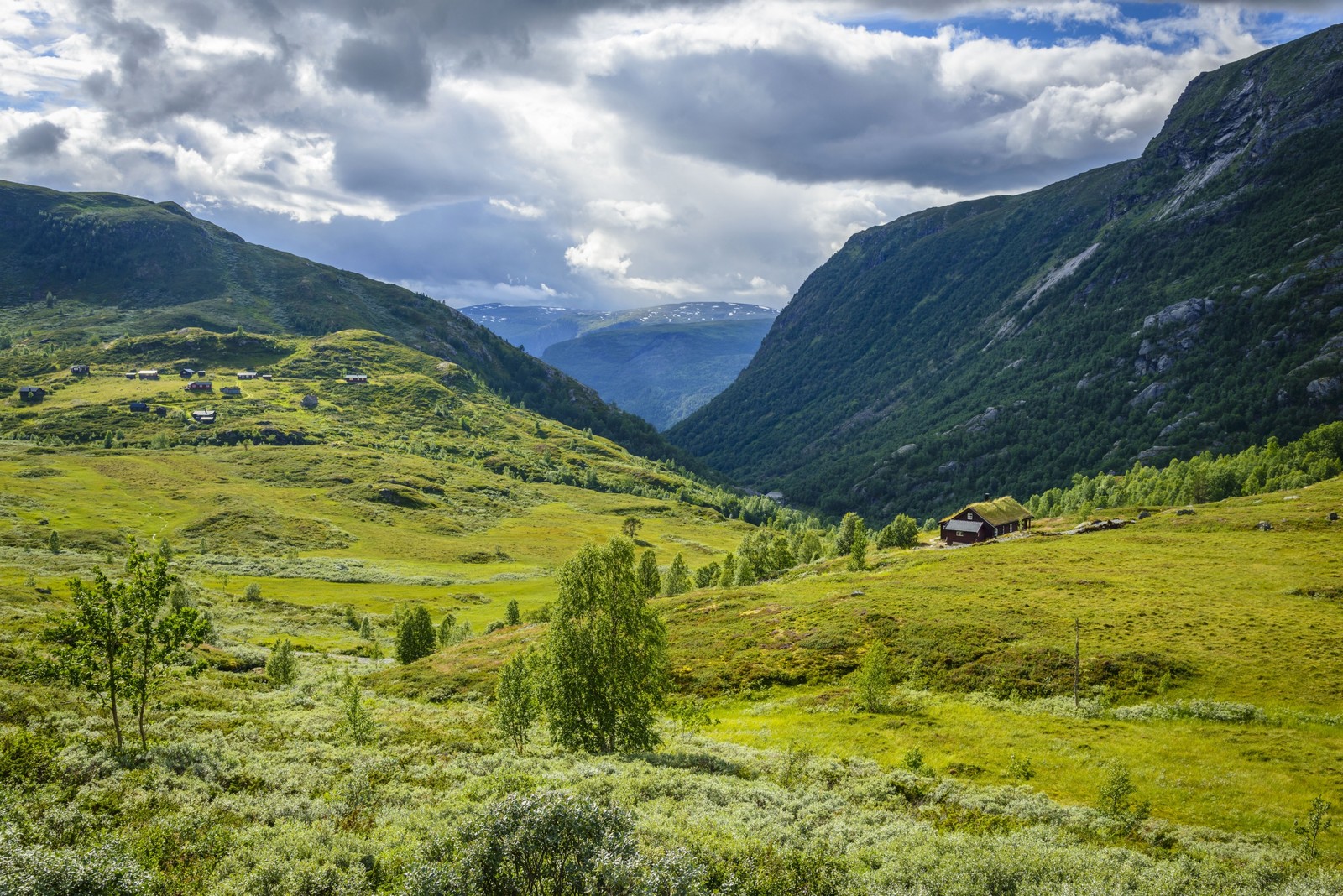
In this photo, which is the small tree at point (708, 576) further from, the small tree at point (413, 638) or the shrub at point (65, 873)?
the shrub at point (65, 873)

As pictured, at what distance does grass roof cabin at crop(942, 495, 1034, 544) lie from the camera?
398 feet

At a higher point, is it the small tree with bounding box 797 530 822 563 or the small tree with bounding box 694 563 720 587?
the small tree with bounding box 797 530 822 563

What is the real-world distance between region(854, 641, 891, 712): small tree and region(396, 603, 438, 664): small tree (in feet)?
188

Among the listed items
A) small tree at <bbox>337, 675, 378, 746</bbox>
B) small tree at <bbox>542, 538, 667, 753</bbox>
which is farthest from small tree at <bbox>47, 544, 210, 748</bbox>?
small tree at <bbox>542, 538, 667, 753</bbox>

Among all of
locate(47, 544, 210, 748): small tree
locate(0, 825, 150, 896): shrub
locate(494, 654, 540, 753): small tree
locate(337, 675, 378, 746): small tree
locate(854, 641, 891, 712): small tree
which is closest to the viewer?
locate(0, 825, 150, 896): shrub

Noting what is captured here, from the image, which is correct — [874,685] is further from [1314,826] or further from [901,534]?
[901,534]

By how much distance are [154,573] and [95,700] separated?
16.8 meters

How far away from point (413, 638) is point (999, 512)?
105332mm

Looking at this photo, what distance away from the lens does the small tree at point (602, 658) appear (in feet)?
115

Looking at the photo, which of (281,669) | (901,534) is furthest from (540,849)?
(901,534)

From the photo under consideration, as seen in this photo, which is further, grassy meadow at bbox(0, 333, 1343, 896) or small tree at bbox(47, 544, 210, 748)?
small tree at bbox(47, 544, 210, 748)

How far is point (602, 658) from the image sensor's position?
35625 mm

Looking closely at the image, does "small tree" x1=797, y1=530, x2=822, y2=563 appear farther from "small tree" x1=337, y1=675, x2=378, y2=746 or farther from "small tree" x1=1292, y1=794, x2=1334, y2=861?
"small tree" x1=337, y1=675, x2=378, y2=746

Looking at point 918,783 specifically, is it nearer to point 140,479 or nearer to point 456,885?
point 456,885
